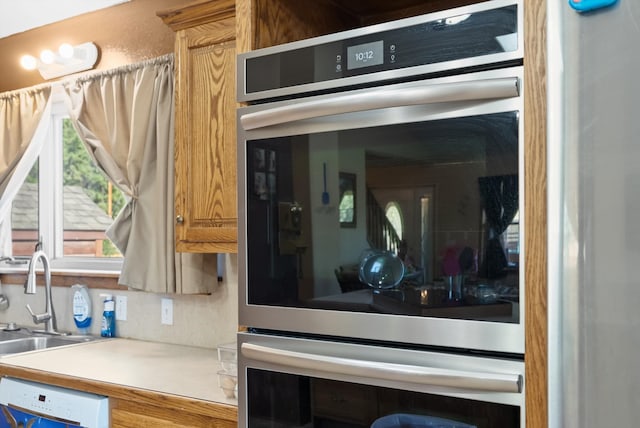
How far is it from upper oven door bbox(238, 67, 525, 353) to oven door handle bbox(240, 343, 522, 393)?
5 cm

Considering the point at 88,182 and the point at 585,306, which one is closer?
the point at 585,306

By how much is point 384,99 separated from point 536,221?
388 millimetres

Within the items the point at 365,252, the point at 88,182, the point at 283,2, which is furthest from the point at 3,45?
the point at 365,252

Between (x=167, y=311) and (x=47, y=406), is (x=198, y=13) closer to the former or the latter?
(x=167, y=311)

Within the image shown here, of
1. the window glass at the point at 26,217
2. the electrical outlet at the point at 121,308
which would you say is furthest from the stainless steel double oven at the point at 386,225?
the window glass at the point at 26,217

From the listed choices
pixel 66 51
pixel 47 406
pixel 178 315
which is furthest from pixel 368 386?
pixel 66 51

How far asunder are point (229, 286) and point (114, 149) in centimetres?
81

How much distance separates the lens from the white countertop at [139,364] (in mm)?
1883

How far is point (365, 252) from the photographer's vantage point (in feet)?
4.25

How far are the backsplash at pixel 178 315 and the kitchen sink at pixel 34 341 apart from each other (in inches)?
4.1

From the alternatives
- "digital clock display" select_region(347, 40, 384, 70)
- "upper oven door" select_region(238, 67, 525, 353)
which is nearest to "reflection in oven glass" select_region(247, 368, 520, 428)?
"upper oven door" select_region(238, 67, 525, 353)

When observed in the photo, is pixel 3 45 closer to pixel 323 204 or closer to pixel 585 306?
pixel 323 204

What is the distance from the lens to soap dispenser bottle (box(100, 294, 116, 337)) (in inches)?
109

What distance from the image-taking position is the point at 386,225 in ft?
4.14
